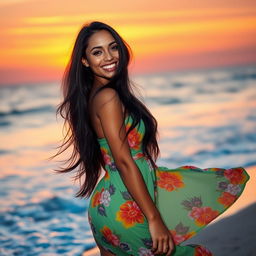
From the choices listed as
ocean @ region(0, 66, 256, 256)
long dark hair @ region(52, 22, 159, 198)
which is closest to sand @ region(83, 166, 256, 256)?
ocean @ region(0, 66, 256, 256)

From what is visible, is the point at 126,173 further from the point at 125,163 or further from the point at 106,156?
the point at 106,156

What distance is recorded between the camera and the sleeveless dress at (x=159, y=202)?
2.54 metres

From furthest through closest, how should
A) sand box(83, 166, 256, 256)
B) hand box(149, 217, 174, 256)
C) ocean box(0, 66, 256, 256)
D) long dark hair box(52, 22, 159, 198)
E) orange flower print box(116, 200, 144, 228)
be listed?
ocean box(0, 66, 256, 256)
sand box(83, 166, 256, 256)
long dark hair box(52, 22, 159, 198)
orange flower print box(116, 200, 144, 228)
hand box(149, 217, 174, 256)

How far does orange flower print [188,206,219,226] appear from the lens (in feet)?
8.53

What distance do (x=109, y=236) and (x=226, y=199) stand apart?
0.66 meters

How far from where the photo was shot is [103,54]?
2682 mm

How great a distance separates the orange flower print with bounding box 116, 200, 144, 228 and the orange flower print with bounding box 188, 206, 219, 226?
0.28 metres

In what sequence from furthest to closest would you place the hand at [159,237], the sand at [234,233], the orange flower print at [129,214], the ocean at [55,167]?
the ocean at [55,167]
the sand at [234,233]
the orange flower print at [129,214]
the hand at [159,237]

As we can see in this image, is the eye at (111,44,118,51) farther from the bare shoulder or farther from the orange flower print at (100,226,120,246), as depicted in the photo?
the orange flower print at (100,226,120,246)

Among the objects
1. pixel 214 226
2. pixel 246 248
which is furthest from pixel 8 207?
pixel 246 248

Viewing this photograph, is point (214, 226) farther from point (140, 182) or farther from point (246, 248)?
point (140, 182)

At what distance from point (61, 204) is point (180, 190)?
4834 millimetres

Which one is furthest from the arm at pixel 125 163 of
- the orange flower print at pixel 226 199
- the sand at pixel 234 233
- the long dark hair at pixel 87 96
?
the sand at pixel 234 233

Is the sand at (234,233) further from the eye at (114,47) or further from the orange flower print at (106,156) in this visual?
the eye at (114,47)
